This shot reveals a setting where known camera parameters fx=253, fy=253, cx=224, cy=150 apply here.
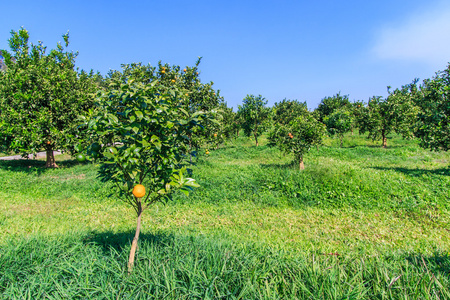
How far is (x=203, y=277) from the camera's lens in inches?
102

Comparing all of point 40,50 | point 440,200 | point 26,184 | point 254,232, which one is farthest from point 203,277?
point 40,50

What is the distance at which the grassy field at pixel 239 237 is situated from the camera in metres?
2.47

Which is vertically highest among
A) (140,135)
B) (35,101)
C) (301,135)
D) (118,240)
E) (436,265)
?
(35,101)

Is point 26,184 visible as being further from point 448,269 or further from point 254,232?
point 448,269

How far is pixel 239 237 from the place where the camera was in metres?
4.50

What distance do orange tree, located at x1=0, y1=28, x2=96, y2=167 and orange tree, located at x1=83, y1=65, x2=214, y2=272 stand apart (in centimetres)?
830

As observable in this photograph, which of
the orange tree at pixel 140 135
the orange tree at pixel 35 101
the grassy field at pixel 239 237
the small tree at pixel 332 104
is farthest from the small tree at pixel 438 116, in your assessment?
the small tree at pixel 332 104

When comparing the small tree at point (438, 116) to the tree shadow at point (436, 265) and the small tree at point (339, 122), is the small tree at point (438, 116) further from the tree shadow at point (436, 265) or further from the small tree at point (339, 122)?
the small tree at point (339, 122)

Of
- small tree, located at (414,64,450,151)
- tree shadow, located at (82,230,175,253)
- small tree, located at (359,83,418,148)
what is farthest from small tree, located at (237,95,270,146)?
tree shadow, located at (82,230,175,253)

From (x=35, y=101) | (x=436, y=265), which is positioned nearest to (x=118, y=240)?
(x=436, y=265)

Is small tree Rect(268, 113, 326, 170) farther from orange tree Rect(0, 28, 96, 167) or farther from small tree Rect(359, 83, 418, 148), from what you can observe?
small tree Rect(359, 83, 418, 148)

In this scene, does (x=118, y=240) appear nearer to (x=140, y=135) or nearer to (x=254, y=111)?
(x=140, y=135)

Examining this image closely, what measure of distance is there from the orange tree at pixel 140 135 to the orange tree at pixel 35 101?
830 centimetres

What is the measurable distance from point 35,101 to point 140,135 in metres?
10.6
